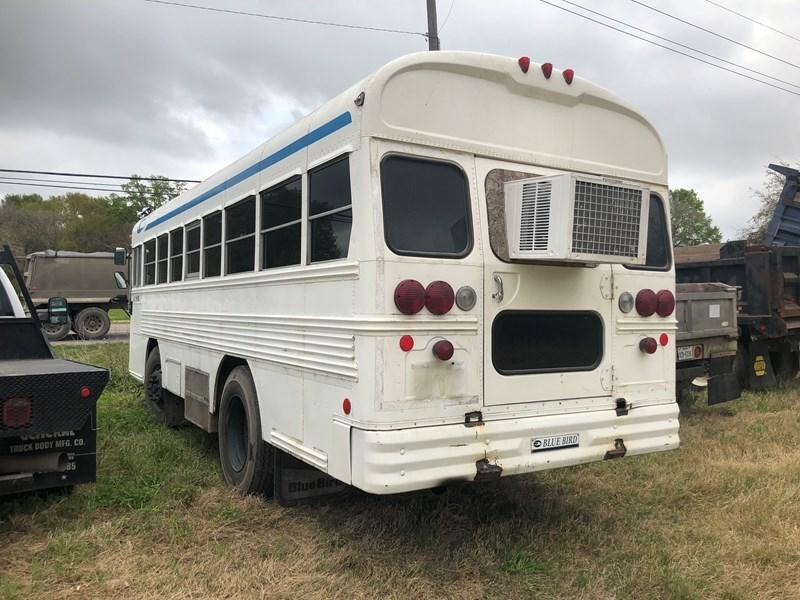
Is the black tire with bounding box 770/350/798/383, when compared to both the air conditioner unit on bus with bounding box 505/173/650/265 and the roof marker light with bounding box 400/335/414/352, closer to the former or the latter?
the air conditioner unit on bus with bounding box 505/173/650/265

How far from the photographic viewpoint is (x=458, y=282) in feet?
11.8

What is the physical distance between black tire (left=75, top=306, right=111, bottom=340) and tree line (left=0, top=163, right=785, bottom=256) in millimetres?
27487

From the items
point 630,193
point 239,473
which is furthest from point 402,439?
point 239,473

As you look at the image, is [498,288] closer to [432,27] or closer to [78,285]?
[432,27]

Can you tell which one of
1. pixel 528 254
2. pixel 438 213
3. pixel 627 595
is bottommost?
pixel 627 595

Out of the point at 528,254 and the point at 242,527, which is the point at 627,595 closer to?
the point at 528,254

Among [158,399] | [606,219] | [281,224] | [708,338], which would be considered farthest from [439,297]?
[158,399]

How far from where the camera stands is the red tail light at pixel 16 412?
3.83 meters

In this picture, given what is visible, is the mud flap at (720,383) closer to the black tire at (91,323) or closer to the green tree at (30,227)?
the black tire at (91,323)

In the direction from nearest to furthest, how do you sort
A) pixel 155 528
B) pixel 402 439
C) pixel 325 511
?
pixel 402 439
pixel 155 528
pixel 325 511

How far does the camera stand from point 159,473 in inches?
213

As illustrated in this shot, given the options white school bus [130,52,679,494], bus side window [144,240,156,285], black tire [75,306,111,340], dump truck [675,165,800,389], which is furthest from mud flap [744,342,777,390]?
black tire [75,306,111,340]

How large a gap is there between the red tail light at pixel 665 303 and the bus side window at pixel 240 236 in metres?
2.85

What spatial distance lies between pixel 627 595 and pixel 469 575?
33.1 inches
